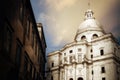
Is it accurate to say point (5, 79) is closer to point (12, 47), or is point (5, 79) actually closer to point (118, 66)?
point (12, 47)

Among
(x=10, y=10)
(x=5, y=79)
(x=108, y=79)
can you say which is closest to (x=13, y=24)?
(x=10, y=10)

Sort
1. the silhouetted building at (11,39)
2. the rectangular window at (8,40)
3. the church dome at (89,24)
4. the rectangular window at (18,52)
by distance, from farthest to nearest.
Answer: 1. the church dome at (89,24)
2. the rectangular window at (18,52)
3. the rectangular window at (8,40)
4. the silhouetted building at (11,39)

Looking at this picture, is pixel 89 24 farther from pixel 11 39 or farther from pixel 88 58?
pixel 11 39

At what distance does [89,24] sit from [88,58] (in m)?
8.47

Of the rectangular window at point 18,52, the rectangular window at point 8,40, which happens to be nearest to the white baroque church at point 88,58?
the rectangular window at point 18,52

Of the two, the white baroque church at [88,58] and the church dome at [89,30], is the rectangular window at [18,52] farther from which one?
the church dome at [89,30]

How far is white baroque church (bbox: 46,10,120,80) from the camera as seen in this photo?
1447 inches

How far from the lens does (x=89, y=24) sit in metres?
45.8

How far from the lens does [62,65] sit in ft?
137

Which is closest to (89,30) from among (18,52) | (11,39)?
(18,52)

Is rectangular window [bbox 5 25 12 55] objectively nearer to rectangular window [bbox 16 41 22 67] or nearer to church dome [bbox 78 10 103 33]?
rectangular window [bbox 16 41 22 67]

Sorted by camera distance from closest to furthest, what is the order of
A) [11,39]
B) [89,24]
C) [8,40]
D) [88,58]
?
[8,40], [11,39], [88,58], [89,24]

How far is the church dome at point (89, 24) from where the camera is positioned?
147 feet

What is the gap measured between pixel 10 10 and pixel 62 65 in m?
33.7
